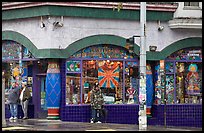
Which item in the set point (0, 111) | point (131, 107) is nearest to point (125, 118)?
point (131, 107)

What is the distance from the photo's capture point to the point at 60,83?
2430 cm

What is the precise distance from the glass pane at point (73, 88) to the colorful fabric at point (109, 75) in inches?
42.9

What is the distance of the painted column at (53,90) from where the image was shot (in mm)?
24125

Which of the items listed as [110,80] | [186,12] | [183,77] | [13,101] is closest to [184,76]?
[183,77]

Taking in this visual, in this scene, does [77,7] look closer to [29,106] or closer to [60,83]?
[60,83]

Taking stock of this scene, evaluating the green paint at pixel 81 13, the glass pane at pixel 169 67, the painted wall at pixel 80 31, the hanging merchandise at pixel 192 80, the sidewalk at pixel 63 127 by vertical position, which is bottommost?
the sidewalk at pixel 63 127

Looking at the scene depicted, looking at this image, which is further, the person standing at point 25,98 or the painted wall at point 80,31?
the person standing at point 25,98

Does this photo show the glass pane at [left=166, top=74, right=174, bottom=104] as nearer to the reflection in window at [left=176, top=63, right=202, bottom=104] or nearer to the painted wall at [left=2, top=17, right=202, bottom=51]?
the reflection in window at [left=176, top=63, right=202, bottom=104]

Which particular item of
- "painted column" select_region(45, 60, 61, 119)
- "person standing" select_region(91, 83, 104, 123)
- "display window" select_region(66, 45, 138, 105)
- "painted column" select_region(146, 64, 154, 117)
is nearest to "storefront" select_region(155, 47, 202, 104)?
"painted column" select_region(146, 64, 154, 117)

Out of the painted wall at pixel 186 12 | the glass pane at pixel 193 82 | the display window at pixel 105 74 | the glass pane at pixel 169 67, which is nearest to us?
the display window at pixel 105 74

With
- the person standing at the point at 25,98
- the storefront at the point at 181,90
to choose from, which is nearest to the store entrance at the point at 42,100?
the person standing at the point at 25,98

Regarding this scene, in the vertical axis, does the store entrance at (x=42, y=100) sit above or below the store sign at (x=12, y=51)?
below

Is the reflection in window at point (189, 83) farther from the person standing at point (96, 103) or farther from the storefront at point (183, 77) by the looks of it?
the person standing at point (96, 103)

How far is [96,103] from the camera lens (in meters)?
23.7
